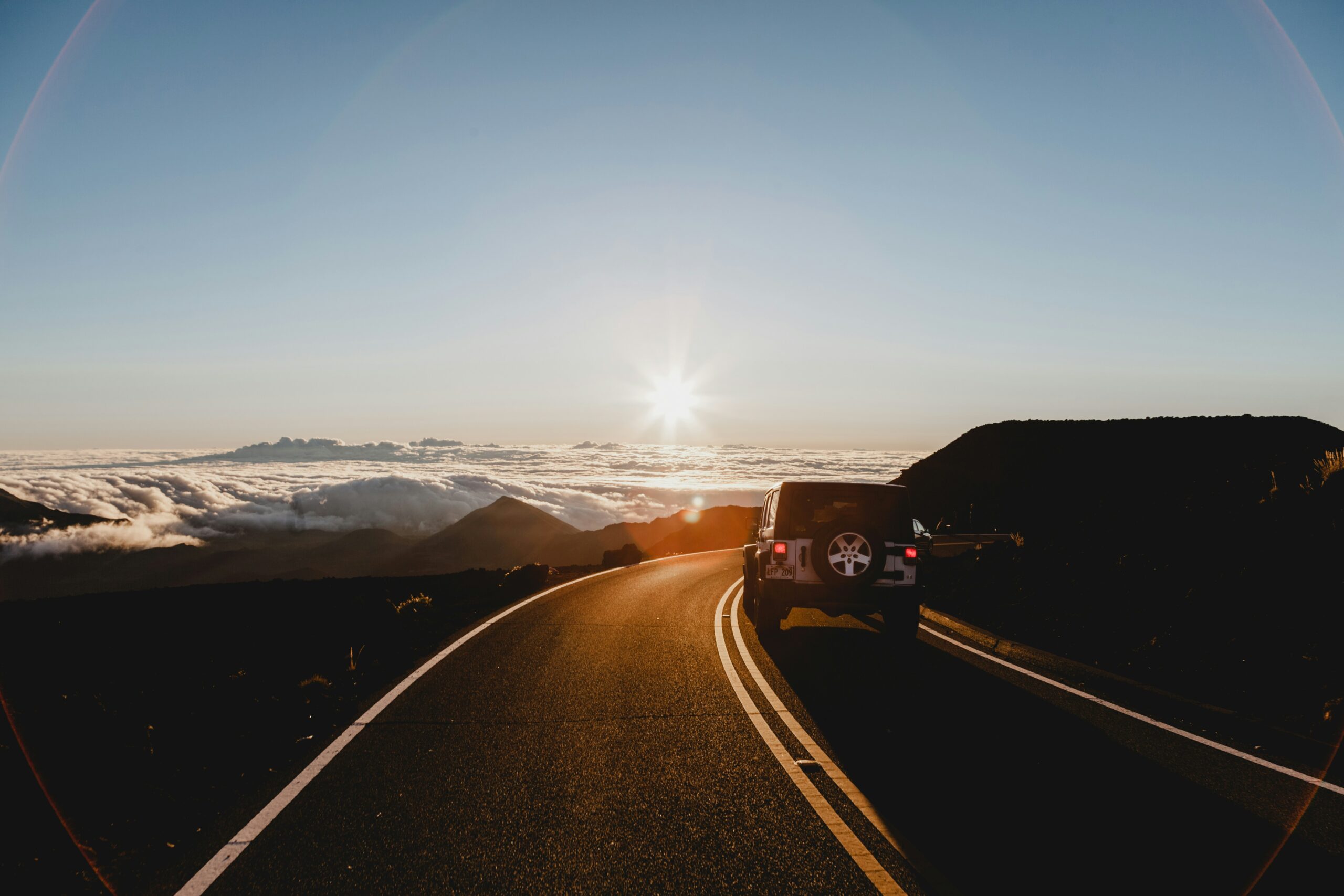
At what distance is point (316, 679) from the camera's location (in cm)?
826

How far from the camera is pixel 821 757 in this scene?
583 centimetres

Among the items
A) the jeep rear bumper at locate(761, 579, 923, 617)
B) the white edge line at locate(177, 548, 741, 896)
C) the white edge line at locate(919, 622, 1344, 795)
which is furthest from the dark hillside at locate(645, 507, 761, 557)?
the white edge line at locate(177, 548, 741, 896)

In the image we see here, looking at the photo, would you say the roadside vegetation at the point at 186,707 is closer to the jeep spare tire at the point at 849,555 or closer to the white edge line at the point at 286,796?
the white edge line at the point at 286,796

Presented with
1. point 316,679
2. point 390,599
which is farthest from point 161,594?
point 316,679

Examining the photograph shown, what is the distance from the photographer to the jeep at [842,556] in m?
10.3

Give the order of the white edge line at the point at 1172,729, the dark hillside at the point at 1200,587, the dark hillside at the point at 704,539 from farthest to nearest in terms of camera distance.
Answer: the dark hillside at the point at 704,539 < the dark hillside at the point at 1200,587 < the white edge line at the point at 1172,729

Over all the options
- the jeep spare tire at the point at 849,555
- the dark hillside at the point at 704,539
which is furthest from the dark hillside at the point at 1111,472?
the dark hillside at the point at 704,539

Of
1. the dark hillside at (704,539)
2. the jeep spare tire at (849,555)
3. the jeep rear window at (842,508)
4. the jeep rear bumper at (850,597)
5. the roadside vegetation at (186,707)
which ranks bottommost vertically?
the dark hillside at (704,539)

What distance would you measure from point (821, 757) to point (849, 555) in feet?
15.5

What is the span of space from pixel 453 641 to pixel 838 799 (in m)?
8.17

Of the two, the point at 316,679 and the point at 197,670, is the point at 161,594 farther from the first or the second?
the point at 316,679

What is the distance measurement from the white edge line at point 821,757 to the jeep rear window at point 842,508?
7.00 feet

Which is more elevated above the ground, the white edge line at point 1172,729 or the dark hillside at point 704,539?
the white edge line at point 1172,729

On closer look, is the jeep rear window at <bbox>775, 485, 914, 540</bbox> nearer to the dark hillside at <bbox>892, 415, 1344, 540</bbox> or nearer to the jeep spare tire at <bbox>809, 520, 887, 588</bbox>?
the jeep spare tire at <bbox>809, 520, 887, 588</bbox>
